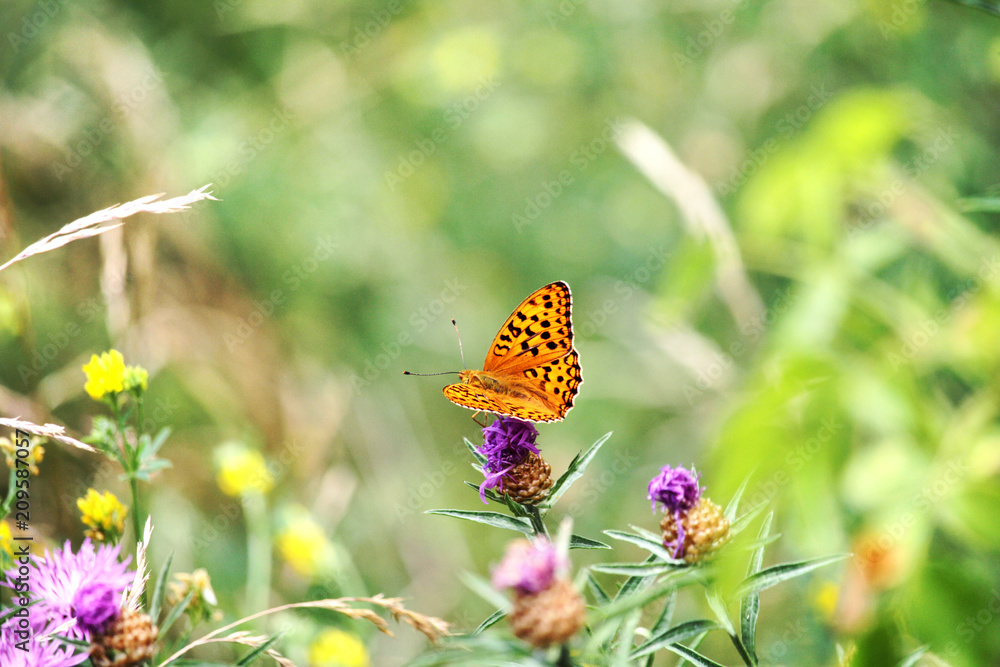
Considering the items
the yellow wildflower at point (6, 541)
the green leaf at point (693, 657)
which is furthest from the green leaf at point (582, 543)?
the yellow wildflower at point (6, 541)

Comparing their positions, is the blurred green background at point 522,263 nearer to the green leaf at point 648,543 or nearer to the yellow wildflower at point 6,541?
the green leaf at point 648,543

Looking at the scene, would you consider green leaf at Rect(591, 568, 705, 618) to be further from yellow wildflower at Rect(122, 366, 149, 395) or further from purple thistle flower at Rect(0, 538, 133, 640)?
yellow wildflower at Rect(122, 366, 149, 395)

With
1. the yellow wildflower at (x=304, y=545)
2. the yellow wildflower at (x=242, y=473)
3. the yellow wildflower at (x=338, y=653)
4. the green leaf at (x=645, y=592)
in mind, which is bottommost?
the yellow wildflower at (x=338, y=653)

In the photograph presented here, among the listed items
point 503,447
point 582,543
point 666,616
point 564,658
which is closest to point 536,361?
point 503,447

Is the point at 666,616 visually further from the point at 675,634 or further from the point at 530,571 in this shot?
the point at 530,571

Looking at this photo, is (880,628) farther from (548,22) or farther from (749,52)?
(548,22)

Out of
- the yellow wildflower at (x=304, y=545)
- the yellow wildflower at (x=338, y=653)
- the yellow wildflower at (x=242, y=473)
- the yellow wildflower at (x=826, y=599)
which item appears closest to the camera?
the yellow wildflower at (x=826, y=599)
